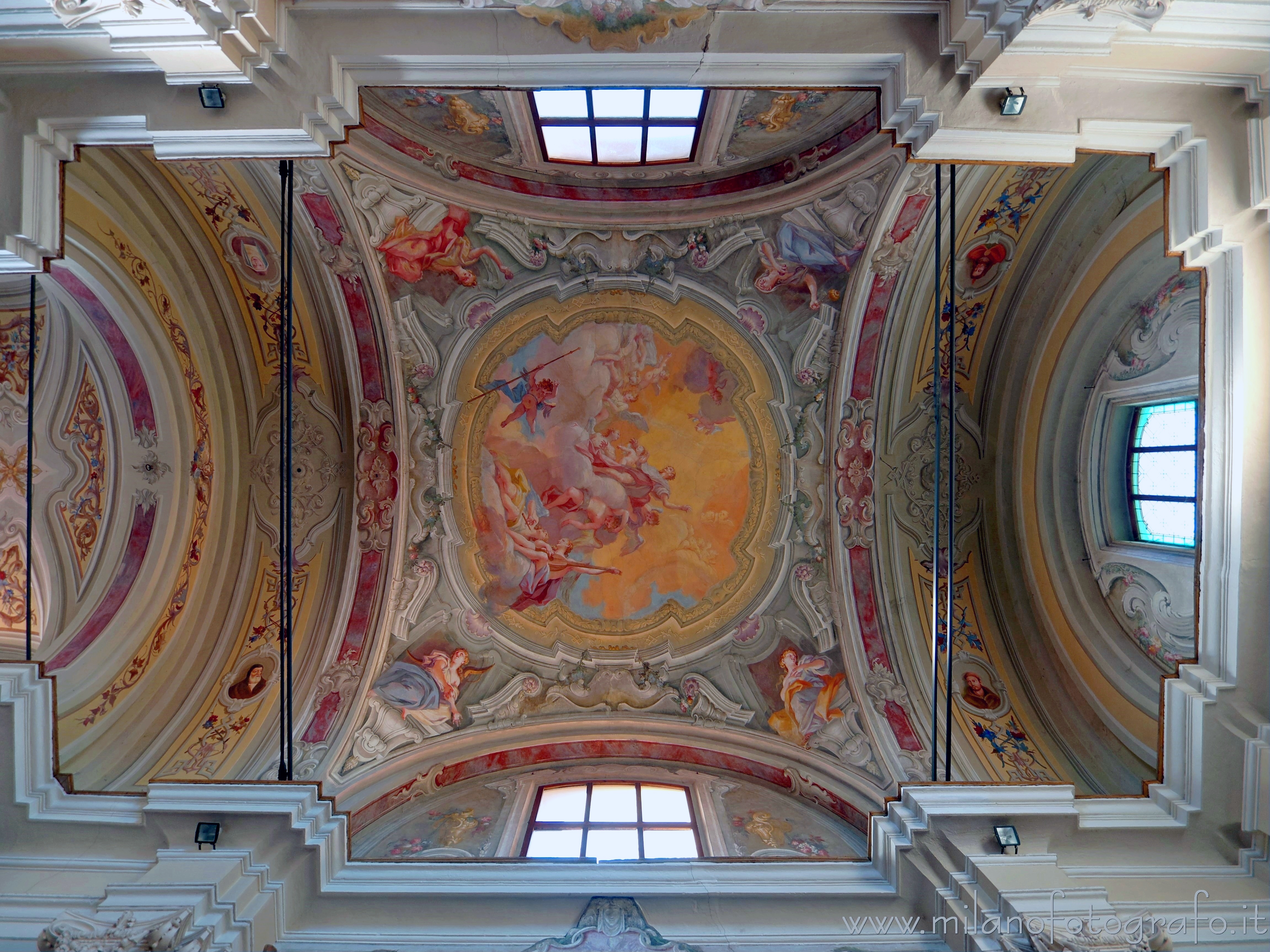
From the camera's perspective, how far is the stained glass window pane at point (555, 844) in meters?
8.68

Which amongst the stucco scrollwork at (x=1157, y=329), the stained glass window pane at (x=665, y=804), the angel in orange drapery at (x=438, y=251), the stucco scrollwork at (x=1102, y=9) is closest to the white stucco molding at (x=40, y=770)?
the stained glass window pane at (x=665, y=804)

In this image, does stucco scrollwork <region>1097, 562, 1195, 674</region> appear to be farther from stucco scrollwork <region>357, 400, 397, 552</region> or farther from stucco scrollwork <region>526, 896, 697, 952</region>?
stucco scrollwork <region>357, 400, 397, 552</region>

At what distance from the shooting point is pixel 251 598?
34.6 ft

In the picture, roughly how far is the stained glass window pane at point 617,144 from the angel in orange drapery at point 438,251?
6.45 feet

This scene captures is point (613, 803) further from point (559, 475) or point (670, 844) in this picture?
point (559, 475)

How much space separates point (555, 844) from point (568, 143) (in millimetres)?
8756

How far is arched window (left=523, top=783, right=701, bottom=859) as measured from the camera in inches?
342

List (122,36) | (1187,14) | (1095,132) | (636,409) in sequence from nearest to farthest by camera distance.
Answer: (122,36) → (1187,14) → (1095,132) → (636,409)

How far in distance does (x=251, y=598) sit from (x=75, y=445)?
2.92 metres

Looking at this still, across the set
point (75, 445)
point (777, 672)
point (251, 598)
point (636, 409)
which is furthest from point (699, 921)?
point (75, 445)

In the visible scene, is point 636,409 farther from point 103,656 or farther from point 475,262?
point 103,656

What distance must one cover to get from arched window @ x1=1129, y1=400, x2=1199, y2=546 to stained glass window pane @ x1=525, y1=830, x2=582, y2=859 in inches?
297

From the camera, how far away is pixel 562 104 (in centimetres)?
912

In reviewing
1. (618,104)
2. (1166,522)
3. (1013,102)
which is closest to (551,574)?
(618,104)
